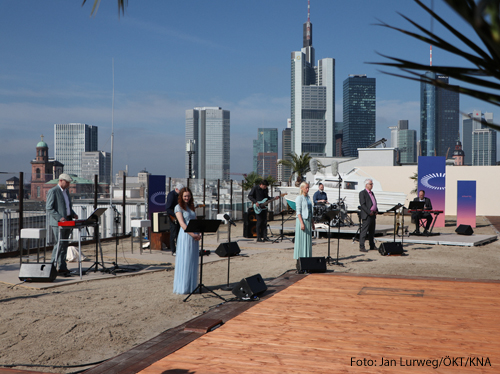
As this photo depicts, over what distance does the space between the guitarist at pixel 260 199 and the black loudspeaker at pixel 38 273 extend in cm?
720

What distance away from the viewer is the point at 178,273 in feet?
23.9

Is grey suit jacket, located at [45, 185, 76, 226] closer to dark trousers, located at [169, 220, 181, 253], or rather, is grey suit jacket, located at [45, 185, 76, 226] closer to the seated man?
dark trousers, located at [169, 220, 181, 253]

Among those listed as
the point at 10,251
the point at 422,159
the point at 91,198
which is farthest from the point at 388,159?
the point at 10,251

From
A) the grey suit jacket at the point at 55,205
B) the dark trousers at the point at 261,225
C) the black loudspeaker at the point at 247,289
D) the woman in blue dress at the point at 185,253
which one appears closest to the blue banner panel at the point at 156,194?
the dark trousers at the point at 261,225

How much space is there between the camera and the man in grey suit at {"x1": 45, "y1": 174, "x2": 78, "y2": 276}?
27.9 ft

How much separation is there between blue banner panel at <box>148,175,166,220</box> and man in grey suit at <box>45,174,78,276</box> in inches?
239

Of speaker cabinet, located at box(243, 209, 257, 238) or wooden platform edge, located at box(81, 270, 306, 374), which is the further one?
speaker cabinet, located at box(243, 209, 257, 238)

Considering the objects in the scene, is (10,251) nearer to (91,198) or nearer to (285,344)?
(91,198)

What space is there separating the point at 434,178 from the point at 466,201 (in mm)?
2075

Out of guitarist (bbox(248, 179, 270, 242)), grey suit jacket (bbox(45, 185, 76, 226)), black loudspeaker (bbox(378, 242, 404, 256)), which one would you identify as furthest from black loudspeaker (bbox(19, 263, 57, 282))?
black loudspeaker (bbox(378, 242, 404, 256))

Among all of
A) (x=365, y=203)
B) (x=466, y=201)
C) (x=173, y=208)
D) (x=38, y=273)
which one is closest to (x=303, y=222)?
(x=365, y=203)

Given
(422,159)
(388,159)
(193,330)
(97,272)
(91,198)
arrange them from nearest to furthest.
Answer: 1. (193,330)
2. (97,272)
3. (91,198)
4. (422,159)
5. (388,159)

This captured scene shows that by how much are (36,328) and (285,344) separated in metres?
3.08

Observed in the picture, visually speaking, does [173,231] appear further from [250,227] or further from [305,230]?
[250,227]
